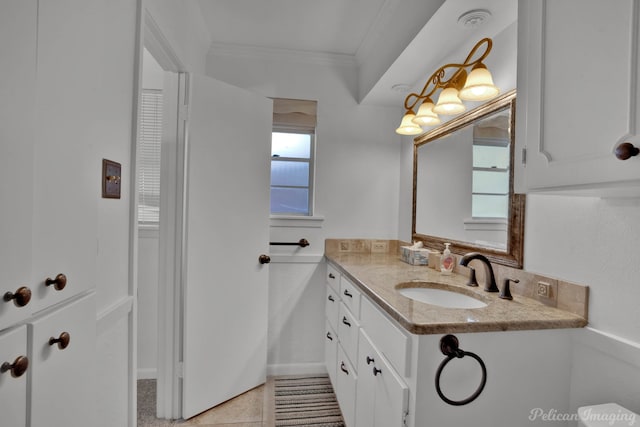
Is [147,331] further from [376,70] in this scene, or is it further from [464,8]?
[464,8]

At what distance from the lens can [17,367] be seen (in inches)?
25.5

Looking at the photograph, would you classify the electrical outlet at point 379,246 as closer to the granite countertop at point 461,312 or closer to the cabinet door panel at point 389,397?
the granite countertop at point 461,312

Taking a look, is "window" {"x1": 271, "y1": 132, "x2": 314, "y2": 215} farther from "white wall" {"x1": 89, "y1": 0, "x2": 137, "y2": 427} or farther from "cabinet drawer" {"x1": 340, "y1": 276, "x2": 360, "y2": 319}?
"white wall" {"x1": 89, "y1": 0, "x2": 137, "y2": 427}

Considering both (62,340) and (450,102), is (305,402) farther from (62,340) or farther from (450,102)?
(450,102)

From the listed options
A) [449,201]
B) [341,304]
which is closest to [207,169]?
[341,304]

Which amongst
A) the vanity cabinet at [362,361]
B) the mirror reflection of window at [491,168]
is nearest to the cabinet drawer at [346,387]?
the vanity cabinet at [362,361]

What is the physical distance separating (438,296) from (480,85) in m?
0.98

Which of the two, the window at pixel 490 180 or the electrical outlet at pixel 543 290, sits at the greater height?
the window at pixel 490 180

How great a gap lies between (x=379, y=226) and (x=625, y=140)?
2011 mm

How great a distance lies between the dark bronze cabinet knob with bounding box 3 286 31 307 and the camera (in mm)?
620

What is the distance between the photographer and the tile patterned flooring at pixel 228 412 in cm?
195

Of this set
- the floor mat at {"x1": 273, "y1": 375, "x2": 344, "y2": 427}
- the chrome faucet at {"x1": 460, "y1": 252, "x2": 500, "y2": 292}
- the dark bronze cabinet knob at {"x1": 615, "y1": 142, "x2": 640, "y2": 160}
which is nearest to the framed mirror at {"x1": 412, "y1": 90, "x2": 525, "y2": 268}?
the chrome faucet at {"x1": 460, "y1": 252, "x2": 500, "y2": 292}

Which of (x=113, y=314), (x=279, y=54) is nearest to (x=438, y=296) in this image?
(x=113, y=314)

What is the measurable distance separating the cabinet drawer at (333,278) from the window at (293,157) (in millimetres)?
515
